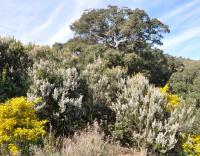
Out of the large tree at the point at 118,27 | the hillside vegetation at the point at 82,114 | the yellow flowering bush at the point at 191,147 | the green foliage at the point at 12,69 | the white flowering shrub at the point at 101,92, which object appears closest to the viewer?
the hillside vegetation at the point at 82,114

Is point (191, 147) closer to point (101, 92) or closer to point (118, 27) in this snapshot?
point (101, 92)

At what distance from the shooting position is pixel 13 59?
12.6 meters

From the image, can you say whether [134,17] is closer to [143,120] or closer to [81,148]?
[143,120]

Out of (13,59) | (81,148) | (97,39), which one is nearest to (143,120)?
(81,148)

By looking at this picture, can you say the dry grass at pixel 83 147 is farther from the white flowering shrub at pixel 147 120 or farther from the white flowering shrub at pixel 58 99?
the white flowering shrub at pixel 58 99

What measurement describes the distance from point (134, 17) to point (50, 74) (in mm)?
28329

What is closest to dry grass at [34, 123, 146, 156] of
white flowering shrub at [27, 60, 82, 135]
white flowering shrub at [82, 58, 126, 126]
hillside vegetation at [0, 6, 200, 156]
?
hillside vegetation at [0, 6, 200, 156]

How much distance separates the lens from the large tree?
37500mm

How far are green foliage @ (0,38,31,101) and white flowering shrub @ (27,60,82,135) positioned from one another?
0.74 m

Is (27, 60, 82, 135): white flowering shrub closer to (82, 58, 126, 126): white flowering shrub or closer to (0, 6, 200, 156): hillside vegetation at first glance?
(0, 6, 200, 156): hillside vegetation

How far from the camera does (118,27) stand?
126 feet

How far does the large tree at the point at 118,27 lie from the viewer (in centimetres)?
3750

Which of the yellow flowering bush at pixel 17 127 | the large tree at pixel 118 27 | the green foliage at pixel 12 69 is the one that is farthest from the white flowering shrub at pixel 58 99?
the large tree at pixel 118 27

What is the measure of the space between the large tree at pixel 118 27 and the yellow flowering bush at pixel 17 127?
29.5 m
